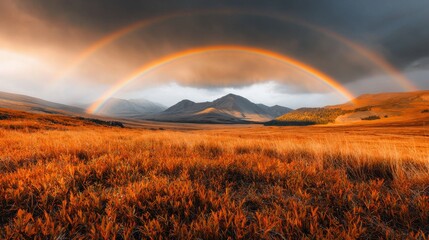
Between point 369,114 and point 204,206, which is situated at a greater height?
point 369,114

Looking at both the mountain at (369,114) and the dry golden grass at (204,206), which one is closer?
the dry golden grass at (204,206)

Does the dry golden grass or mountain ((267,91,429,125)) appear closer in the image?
the dry golden grass

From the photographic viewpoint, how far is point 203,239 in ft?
7.35

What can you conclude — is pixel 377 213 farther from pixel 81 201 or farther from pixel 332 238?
pixel 81 201

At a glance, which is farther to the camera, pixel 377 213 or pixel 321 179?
pixel 321 179

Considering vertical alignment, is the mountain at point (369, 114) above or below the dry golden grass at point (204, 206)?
above

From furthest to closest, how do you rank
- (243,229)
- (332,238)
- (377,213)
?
(377,213), (243,229), (332,238)

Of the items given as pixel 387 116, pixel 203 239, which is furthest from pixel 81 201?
pixel 387 116

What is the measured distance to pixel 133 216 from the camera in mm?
2547

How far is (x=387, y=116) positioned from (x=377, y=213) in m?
Answer: 167

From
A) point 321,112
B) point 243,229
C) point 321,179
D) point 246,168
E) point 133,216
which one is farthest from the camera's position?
point 321,112

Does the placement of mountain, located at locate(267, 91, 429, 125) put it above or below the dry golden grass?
above

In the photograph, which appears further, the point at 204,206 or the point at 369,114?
the point at 369,114

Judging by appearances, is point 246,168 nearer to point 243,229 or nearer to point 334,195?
point 334,195
